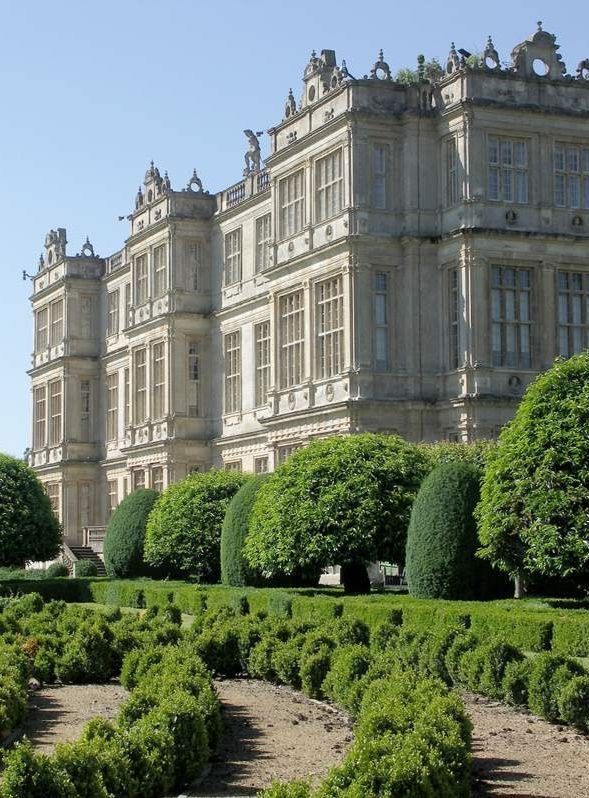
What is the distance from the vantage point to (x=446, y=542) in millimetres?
A: 25578

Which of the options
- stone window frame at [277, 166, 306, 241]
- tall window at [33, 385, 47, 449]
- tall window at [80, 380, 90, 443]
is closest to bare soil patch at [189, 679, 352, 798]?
stone window frame at [277, 166, 306, 241]

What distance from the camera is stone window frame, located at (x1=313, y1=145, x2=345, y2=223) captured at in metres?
37.2

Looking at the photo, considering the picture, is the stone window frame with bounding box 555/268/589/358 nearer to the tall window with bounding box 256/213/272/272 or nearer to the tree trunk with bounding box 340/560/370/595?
the tree trunk with bounding box 340/560/370/595

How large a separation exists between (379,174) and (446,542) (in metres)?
14.0

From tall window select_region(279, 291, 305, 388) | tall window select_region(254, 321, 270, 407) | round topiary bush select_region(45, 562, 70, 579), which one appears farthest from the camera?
round topiary bush select_region(45, 562, 70, 579)

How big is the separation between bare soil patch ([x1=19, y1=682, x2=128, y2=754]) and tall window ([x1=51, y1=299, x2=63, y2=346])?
42166 mm

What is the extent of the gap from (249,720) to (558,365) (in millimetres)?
10821

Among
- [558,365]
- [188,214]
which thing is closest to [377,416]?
[558,365]

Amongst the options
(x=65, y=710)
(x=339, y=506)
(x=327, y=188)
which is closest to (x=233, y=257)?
(x=327, y=188)

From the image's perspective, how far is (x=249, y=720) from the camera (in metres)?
15.2

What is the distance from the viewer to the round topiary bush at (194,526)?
119 feet

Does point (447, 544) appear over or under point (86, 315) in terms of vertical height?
under

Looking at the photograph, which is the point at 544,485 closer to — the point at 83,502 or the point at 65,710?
the point at 65,710

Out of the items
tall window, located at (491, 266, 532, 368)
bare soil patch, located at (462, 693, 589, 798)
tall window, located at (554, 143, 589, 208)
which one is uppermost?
tall window, located at (554, 143, 589, 208)
